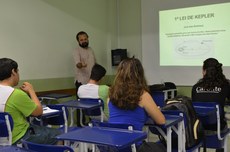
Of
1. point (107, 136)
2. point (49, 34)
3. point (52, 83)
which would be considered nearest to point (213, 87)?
point (107, 136)

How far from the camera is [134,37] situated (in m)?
6.44

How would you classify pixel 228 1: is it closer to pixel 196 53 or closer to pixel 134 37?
pixel 196 53

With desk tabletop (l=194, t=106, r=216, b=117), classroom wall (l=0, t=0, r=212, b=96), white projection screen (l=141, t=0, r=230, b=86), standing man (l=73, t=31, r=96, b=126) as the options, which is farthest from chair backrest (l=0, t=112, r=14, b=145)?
white projection screen (l=141, t=0, r=230, b=86)

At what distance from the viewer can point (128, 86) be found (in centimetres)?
235

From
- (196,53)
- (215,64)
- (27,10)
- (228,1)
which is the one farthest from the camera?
(196,53)

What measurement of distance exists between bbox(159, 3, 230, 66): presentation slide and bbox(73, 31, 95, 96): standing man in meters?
1.45

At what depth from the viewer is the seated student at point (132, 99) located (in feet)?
7.45

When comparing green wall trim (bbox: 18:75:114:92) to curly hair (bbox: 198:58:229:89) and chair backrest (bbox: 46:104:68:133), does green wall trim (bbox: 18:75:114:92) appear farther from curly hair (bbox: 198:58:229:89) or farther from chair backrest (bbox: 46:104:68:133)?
curly hair (bbox: 198:58:229:89)

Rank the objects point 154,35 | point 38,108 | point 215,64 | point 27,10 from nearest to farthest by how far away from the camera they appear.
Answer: point 38,108 < point 215,64 < point 27,10 < point 154,35

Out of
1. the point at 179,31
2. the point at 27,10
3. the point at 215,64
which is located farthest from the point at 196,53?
the point at 27,10

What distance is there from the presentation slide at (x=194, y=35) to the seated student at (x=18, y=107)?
3.68m

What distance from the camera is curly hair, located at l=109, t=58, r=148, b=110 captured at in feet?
7.48

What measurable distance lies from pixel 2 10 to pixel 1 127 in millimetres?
2455

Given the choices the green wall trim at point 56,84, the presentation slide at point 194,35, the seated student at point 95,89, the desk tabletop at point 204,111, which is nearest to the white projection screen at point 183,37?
the presentation slide at point 194,35
